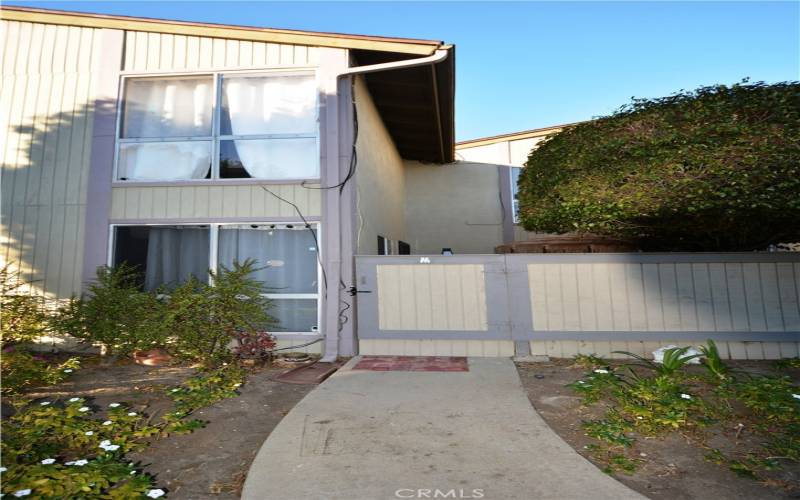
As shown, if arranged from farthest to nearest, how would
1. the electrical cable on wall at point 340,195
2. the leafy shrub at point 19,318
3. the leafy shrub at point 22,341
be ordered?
the electrical cable on wall at point 340,195 → the leafy shrub at point 19,318 → the leafy shrub at point 22,341

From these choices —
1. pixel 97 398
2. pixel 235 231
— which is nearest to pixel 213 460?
pixel 97 398

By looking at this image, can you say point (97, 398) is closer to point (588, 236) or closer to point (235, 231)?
point (235, 231)

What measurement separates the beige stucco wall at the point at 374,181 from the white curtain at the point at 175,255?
2.27 metres

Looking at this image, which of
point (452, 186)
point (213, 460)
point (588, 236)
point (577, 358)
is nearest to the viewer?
point (213, 460)

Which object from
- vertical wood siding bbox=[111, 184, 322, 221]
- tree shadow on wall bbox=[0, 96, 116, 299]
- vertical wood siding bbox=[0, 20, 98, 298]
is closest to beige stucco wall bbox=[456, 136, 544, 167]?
vertical wood siding bbox=[111, 184, 322, 221]

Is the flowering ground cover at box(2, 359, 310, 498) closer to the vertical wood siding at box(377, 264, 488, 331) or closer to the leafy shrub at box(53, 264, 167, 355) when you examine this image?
the leafy shrub at box(53, 264, 167, 355)

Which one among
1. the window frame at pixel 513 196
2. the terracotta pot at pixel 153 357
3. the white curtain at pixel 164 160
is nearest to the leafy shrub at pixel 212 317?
the terracotta pot at pixel 153 357

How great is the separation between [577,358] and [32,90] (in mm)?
8697

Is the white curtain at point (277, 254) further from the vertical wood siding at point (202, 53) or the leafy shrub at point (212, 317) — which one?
the vertical wood siding at point (202, 53)

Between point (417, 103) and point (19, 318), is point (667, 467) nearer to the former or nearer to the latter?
point (19, 318)

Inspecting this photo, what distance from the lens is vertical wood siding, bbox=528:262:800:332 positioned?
→ 505 cm

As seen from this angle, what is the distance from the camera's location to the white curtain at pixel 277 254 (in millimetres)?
5707

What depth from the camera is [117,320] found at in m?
5.04

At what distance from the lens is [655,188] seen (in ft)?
15.3
